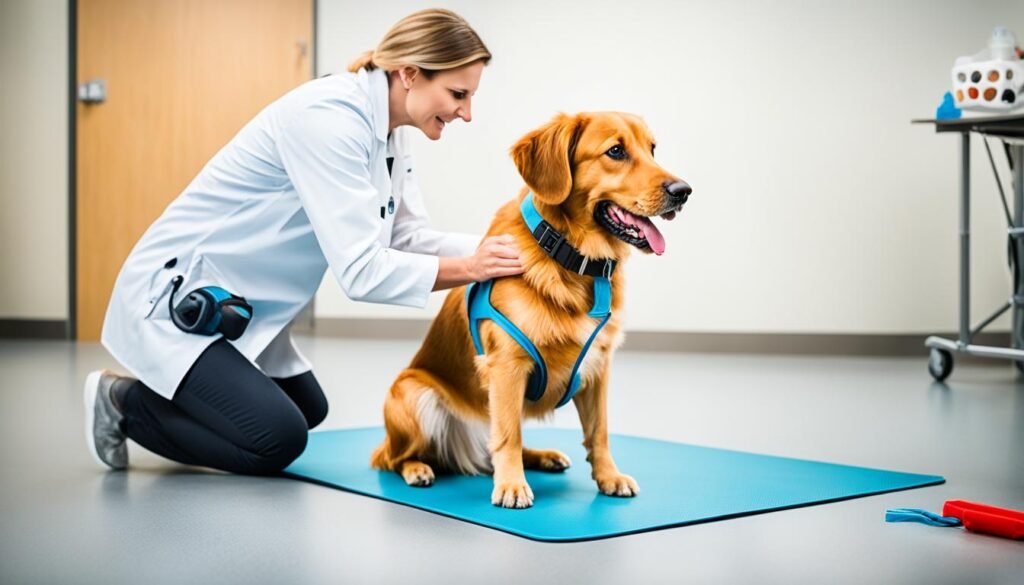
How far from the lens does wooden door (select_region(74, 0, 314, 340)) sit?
643cm

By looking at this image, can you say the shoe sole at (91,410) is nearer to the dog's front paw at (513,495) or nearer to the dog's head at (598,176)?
the dog's front paw at (513,495)

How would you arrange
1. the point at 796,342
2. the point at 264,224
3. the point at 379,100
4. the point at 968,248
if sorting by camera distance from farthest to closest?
the point at 796,342 → the point at 968,248 → the point at 264,224 → the point at 379,100

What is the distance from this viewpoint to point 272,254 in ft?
7.77

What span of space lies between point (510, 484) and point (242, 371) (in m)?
0.68

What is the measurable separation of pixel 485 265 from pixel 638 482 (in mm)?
596

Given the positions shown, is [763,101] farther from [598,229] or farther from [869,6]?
[598,229]

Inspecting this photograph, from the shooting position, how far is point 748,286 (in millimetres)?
Result: 5695

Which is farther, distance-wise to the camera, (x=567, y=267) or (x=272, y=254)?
(x=272, y=254)

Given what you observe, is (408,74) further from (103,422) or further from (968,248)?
(968,248)

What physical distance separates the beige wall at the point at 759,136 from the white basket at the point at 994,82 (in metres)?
1.07

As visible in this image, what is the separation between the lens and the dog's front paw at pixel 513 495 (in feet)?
6.63

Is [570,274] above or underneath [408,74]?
underneath

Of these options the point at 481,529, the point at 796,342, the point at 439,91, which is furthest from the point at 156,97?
the point at 481,529

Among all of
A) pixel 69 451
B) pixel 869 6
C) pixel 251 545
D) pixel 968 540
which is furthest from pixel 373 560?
pixel 869 6
